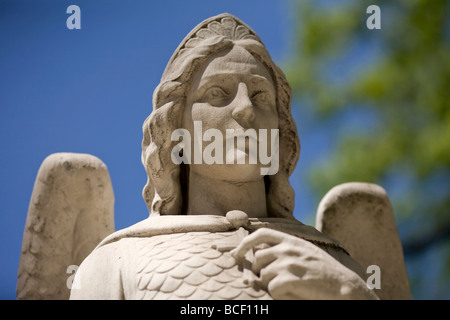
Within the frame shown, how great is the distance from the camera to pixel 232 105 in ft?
13.4

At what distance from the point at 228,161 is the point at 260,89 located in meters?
0.40

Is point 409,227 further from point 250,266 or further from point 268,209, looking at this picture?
point 250,266

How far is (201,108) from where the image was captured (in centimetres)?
414

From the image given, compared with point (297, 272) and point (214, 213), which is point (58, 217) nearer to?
point (214, 213)

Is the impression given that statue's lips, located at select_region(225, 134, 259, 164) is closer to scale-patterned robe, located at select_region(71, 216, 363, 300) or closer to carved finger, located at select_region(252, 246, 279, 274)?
scale-patterned robe, located at select_region(71, 216, 363, 300)

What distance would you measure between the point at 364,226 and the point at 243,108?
4.24 feet

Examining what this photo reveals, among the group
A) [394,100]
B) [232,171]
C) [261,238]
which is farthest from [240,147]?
[394,100]

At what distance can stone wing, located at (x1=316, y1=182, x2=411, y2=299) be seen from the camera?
4.94m

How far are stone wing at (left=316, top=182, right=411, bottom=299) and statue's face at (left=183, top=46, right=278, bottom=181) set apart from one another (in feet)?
2.96

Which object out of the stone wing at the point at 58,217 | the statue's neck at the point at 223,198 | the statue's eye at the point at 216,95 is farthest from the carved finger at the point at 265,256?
the stone wing at the point at 58,217

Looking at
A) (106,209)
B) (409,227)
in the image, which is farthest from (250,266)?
(409,227)

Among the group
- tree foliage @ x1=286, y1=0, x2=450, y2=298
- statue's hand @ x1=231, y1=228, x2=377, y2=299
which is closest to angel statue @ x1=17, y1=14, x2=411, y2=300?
statue's hand @ x1=231, y1=228, x2=377, y2=299

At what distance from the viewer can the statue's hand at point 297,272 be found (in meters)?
3.47

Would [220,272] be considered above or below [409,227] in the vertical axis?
above
